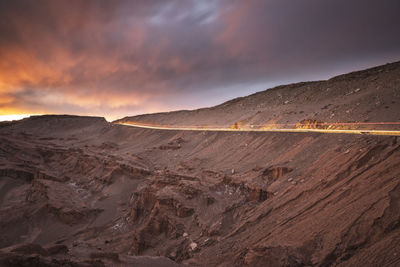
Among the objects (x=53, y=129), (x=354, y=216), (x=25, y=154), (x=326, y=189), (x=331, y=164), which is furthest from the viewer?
(x=53, y=129)

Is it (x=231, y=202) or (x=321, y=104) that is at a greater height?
(x=321, y=104)

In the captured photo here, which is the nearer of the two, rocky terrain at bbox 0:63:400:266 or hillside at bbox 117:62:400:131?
rocky terrain at bbox 0:63:400:266

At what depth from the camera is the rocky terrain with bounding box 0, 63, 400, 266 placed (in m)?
5.93

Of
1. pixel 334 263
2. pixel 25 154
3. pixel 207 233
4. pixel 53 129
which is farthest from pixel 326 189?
pixel 53 129

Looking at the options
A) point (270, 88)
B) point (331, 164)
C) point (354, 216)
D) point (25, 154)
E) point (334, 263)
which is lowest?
point (334, 263)

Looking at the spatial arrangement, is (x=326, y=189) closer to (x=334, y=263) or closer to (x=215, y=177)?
(x=334, y=263)

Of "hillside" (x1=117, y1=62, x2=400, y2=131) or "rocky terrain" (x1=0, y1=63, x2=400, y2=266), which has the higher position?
"hillside" (x1=117, y1=62, x2=400, y2=131)

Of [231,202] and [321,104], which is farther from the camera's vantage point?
[321,104]

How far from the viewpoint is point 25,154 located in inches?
1372

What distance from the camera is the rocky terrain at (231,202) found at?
A: 5934mm

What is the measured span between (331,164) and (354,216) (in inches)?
155

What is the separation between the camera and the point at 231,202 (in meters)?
12.0

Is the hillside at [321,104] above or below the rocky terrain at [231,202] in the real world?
above

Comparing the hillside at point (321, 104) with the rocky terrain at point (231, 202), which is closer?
the rocky terrain at point (231, 202)
